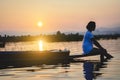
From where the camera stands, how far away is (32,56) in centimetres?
2133

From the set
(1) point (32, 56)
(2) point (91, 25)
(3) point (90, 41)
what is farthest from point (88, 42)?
(1) point (32, 56)

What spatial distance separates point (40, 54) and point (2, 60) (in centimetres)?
208

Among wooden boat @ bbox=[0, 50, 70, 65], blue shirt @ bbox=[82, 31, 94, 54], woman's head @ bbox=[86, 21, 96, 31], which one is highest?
woman's head @ bbox=[86, 21, 96, 31]

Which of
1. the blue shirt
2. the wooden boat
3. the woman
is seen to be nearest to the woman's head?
the woman

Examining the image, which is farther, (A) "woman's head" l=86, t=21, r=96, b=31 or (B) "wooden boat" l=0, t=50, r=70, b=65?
(B) "wooden boat" l=0, t=50, r=70, b=65

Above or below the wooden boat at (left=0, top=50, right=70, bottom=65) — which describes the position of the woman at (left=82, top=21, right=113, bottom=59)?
above

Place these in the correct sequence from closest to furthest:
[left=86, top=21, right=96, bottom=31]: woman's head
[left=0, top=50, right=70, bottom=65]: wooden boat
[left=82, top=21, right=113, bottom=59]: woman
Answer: [left=86, top=21, right=96, bottom=31]: woman's head
[left=82, top=21, right=113, bottom=59]: woman
[left=0, top=50, right=70, bottom=65]: wooden boat

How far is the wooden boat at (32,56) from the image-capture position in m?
21.1

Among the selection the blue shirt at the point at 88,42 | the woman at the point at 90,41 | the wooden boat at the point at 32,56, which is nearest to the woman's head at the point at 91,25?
the woman at the point at 90,41

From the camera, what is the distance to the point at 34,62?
20531mm

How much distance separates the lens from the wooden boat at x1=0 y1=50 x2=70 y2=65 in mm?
21141

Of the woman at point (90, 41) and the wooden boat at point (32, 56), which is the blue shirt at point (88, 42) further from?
the wooden boat at point (32, 56)

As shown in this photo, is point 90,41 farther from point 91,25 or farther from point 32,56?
point 32,56

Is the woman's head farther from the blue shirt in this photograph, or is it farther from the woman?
the blue shirt
